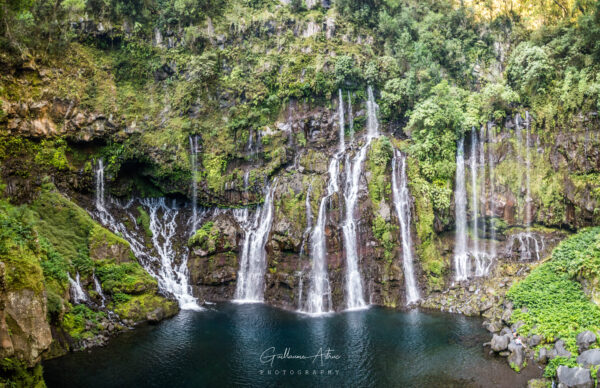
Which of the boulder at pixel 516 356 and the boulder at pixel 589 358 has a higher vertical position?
the boulder at pixel 589 358

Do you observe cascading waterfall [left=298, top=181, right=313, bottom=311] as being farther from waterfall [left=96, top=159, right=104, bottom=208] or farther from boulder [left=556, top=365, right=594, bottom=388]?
waterfall [left=96, top=159, right=104, bottom=208]

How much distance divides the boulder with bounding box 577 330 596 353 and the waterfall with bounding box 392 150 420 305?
10696mm

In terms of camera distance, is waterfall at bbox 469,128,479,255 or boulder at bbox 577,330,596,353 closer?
boulder at bbox 577,330,596,353

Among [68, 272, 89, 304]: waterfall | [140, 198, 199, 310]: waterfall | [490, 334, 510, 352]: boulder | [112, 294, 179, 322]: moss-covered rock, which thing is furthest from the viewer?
[140, 198, 199, 310]: waterfall

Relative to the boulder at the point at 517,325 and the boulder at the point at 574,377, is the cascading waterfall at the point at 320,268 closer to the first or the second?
the boulder at the point at 517,325

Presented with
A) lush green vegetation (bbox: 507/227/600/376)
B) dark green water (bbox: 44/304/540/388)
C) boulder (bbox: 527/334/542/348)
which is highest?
lush green vegetation (bbox: 507/227/600/376)

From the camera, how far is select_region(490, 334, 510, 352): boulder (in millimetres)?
17000

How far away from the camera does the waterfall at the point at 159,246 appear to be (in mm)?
26464

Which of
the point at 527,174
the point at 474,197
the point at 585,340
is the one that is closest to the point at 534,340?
the point at 585,340

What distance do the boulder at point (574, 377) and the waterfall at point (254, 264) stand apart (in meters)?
18.0

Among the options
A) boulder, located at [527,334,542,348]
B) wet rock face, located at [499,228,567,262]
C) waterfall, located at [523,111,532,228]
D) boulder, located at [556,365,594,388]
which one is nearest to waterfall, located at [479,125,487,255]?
wet rock face, located at [499,228,567,262]

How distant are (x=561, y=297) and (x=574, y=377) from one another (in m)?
5.58

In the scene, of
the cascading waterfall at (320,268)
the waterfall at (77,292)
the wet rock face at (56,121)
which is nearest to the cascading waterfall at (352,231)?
the cascading waterfall at (320,268)

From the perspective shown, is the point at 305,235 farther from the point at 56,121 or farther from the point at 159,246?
the point at 56,121
